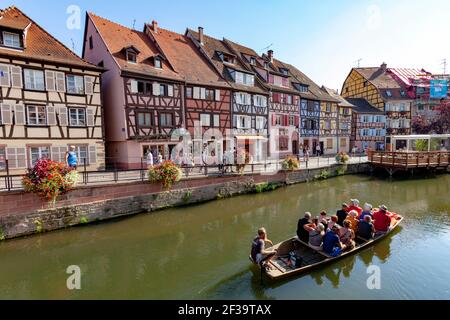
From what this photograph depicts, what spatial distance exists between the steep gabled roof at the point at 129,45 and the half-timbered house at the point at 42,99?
2456 mm

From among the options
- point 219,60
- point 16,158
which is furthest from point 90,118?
point 219,60

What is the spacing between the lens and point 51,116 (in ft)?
56.6

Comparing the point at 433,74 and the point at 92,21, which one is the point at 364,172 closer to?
the point at 92,21

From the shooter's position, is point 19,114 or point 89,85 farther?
point 89,85

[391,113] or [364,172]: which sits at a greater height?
[391,113]

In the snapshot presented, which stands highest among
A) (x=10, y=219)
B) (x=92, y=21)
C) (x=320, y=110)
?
(x=92, y=21)

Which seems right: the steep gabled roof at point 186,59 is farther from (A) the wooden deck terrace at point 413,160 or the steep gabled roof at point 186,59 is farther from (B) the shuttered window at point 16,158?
(A) the wooden deck terrace at point 413,160

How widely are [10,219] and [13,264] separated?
8.40 ft

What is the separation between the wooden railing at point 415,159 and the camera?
23844 mm

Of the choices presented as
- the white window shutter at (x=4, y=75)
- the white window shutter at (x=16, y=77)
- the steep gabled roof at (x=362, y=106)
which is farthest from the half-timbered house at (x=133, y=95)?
the steep gabled roof at (x=362, y=106)

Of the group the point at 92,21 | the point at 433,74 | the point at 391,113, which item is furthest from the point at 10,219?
the point at 433,74

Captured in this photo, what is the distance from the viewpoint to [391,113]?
41.7m

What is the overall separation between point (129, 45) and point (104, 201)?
13399 mm

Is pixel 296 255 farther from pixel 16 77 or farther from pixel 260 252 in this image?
pixel 16 77
